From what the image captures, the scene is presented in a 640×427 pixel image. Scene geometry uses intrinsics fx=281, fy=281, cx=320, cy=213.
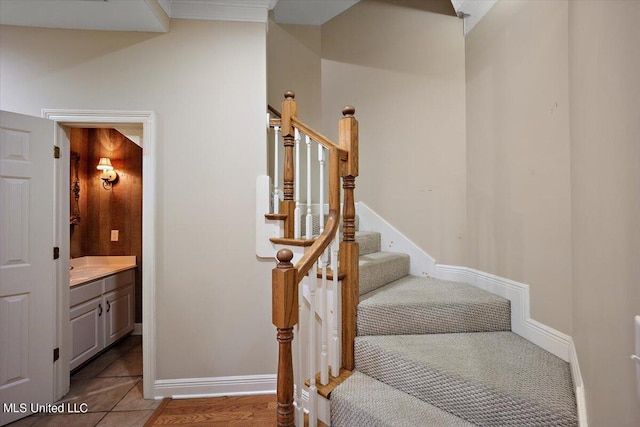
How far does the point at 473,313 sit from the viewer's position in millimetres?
1698

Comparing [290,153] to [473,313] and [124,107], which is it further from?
[473,313]

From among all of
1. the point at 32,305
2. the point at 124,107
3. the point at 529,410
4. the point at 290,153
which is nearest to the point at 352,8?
the point at 290,153

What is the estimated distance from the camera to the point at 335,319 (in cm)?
155

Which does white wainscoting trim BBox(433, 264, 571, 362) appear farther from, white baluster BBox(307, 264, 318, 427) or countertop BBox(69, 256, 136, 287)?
countertop BBox(69, 256, 136, 287)

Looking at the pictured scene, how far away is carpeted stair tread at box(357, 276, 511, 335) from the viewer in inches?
64.3

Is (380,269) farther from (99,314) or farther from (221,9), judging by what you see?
(99,314)

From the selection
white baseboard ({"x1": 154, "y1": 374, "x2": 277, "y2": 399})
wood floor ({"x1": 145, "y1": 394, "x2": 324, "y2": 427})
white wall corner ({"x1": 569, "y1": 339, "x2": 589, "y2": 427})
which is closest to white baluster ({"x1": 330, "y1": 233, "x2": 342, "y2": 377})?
wood floor ({"x1": 145, "y1": 394, "x2": 324, "y2": 427})

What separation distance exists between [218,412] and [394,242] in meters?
1.86

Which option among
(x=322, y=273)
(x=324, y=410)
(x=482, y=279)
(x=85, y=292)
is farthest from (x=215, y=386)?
(x=482, y=279)

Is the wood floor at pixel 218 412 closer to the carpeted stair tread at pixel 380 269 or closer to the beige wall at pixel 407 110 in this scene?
the carpeted stair tread at pixel 380 269

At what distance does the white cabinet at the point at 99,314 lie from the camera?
2.36 meters

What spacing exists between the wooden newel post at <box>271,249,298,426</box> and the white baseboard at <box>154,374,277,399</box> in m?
1.08

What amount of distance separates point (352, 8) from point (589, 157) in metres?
2.80

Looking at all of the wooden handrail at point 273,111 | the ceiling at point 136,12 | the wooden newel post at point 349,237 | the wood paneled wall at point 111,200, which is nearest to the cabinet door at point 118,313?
the wood paneled wall at point 111,200
